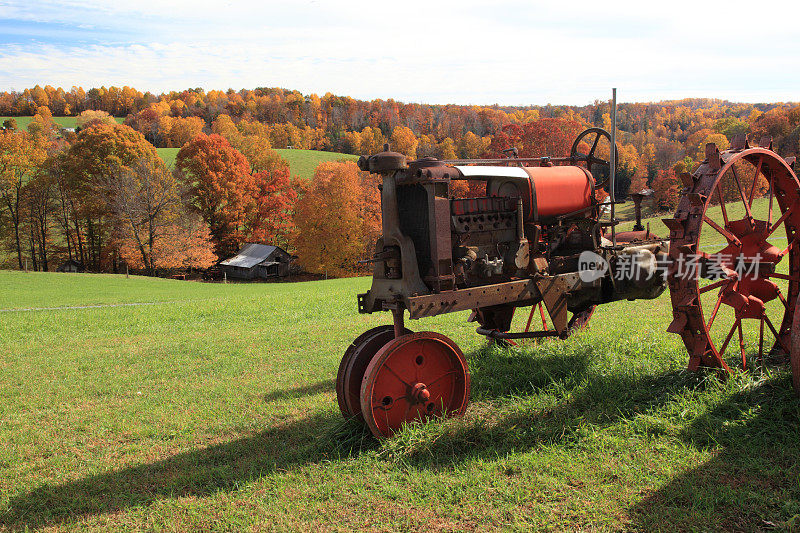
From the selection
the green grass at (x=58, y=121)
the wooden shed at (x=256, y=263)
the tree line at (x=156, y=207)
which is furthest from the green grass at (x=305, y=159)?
the green grass at (x=58, y=121)

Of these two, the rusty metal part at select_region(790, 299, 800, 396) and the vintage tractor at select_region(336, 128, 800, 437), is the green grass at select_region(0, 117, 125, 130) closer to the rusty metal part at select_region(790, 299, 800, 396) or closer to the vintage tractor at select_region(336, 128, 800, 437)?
the vintage tractor at select_region(336, 128, 800, 437)

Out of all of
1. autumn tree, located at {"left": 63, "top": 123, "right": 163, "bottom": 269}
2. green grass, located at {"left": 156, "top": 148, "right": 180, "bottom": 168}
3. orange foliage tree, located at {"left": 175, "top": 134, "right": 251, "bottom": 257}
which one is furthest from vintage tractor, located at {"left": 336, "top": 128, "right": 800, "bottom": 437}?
green grass, located at {"left": 156, "top": 148, "right": 180, "bottom": 168}

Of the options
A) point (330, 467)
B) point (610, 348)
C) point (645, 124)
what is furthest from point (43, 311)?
point (645, 124)

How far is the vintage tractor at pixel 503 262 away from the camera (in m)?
5.11

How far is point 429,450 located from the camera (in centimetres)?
480

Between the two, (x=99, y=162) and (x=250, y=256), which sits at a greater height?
(x=99, y=162)

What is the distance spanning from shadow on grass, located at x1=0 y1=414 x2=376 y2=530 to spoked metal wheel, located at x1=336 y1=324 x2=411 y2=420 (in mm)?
175

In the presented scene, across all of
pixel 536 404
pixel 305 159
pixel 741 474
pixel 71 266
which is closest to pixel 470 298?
pixel 536 404

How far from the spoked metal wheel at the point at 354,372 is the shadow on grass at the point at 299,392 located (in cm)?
181

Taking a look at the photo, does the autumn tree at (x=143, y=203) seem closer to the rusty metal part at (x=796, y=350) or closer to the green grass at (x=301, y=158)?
the green grass at (x=301, y=158)

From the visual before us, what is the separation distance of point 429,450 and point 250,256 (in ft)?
125

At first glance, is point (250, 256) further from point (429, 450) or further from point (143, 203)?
point (429, 450)

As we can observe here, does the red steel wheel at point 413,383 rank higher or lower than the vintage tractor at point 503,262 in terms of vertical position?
lower

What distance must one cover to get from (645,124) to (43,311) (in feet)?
296
